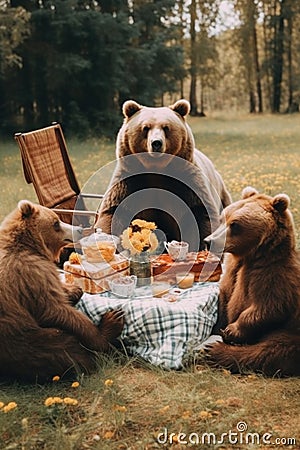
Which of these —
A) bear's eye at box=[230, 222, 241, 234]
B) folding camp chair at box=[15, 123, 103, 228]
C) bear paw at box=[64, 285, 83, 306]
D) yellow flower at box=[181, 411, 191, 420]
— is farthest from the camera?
folding camp chair at box=[15, 123, 103, 228]

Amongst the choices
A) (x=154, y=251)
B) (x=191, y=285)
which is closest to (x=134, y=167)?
(x=154, y=251)

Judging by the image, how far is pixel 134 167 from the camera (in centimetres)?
522

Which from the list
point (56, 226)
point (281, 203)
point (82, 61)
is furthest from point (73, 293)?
point (82, 61)

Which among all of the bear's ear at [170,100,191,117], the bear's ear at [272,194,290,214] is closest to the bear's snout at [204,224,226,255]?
the bear's ear at [272,194,290,214]

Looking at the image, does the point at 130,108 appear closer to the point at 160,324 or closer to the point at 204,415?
the point at 160,324

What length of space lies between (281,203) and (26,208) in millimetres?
1582

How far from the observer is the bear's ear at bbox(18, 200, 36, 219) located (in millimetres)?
3824

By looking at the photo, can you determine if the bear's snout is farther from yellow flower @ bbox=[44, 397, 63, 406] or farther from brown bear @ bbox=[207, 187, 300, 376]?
yellow flower @ bbox=[44, 397, 63, 406]

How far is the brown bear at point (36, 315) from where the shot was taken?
3.56 metres

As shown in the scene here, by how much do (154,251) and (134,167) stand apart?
883mm

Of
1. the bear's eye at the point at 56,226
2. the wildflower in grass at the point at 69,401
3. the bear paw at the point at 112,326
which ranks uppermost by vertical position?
the bear's eye at the point at 56,226

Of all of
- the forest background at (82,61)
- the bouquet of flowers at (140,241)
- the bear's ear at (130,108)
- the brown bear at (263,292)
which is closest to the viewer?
the brown bear at (263,292)

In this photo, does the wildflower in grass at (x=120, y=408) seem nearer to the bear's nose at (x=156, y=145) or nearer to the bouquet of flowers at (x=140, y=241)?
the bouquet of flowers at (x=140, y=241)

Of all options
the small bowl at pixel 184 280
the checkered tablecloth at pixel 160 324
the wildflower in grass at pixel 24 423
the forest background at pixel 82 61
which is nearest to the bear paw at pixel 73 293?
the checkered tablecloth at pixel 160 324
